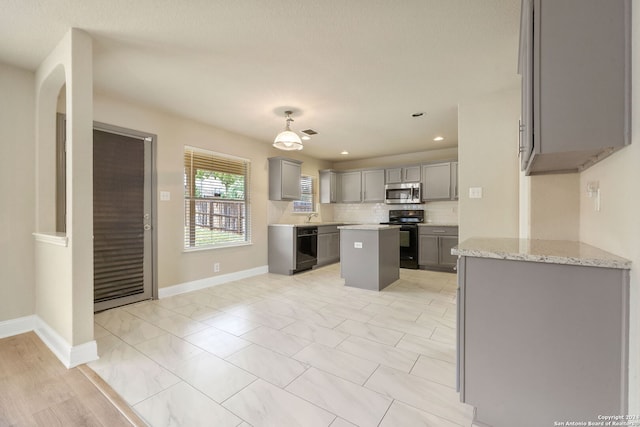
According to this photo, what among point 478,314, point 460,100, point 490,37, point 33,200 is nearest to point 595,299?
point 478,314

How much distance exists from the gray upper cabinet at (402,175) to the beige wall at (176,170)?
2.95 meters

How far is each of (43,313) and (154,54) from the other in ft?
8.31

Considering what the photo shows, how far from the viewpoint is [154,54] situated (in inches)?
94.8

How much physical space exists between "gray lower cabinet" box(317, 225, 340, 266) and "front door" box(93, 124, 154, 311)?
9.94 ft

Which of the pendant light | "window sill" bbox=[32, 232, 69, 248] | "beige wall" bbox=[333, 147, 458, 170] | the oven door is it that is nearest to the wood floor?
"window sill" bbox=[32, 232, 69, 248]

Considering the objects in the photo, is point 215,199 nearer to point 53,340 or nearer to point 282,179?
point 282,179

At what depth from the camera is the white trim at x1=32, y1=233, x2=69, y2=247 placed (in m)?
2.15

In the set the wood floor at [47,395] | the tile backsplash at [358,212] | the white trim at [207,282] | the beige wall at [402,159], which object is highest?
the beige wall at [402,159]

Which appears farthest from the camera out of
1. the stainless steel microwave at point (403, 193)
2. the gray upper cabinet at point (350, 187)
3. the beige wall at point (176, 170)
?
the gray upper cabinet at point (350, 187)

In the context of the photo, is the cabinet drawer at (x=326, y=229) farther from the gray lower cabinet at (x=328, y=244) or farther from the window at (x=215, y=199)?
the window at (x=215, y=199)

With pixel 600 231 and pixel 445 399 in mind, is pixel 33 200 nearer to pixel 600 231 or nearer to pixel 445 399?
pixel 445 399

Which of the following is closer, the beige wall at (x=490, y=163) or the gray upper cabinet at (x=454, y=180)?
the beige wall at (x=490, y=163)

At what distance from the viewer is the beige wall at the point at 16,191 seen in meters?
2.55

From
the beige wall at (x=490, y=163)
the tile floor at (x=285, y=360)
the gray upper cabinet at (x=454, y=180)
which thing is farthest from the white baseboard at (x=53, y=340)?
the gray upper cabinet at (x=454, y=180)
